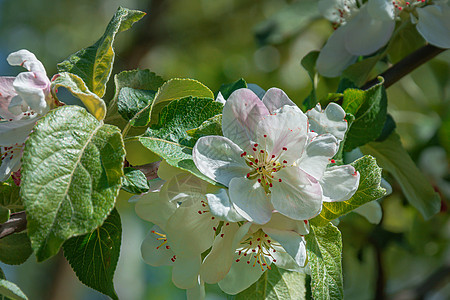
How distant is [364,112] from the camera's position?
673mm

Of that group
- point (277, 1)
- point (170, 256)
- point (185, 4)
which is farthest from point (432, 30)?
point (185, 4)

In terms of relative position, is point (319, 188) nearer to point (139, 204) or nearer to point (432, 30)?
point (139, 204)

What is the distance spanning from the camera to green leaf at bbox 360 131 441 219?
808 millimetres

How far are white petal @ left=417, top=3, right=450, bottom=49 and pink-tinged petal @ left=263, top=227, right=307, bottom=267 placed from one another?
430mm

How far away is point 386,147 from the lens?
2.67 ft

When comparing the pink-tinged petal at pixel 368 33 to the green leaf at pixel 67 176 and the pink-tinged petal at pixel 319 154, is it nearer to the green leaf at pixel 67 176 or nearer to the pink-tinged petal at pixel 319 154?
the pink-tinged petal at pixel 319 154

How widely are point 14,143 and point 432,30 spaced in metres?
0.64

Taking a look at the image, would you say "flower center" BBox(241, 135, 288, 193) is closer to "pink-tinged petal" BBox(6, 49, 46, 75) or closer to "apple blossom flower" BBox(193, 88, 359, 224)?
"apple blossom flower" BBox(193, 88, 359, 224)

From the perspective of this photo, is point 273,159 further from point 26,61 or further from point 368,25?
point 368,25

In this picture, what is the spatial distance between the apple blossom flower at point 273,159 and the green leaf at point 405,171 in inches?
10.6

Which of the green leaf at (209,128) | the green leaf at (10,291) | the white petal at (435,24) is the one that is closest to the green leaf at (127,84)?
the green leaf at (209,128)

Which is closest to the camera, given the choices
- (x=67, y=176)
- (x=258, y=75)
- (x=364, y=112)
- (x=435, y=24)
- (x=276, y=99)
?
(x=67, y=176)

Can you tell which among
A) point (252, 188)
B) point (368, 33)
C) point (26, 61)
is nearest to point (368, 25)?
point (368, 33)

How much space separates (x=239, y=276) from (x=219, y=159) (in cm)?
17
